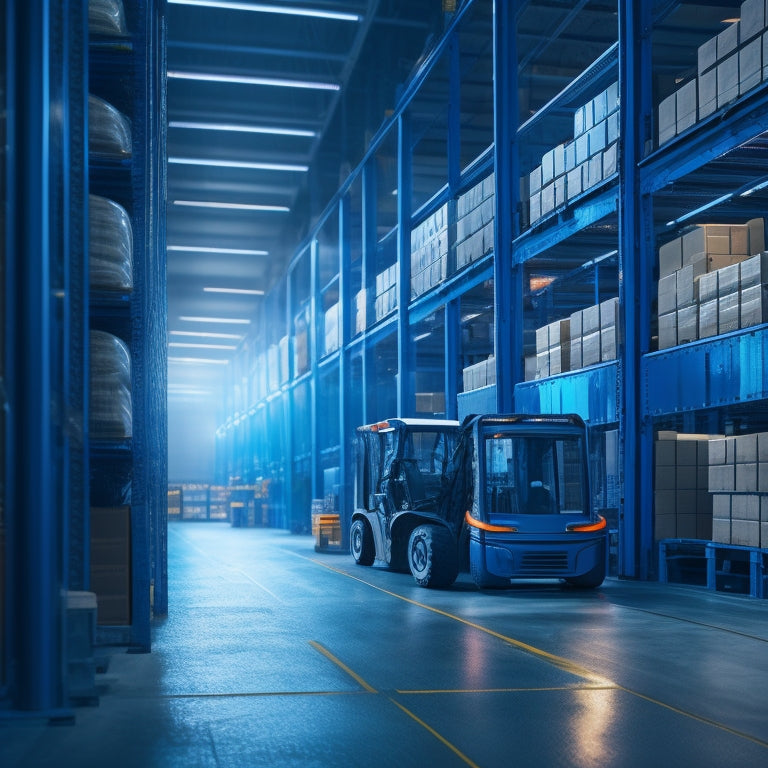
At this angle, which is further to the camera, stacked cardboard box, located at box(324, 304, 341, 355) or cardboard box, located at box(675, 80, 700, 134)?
stacked cardboard box, located at box(324, 304, 341, 355)

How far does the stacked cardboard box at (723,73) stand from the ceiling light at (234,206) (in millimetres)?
24245

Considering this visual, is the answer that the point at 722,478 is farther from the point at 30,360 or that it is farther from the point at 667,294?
the point at 30,360

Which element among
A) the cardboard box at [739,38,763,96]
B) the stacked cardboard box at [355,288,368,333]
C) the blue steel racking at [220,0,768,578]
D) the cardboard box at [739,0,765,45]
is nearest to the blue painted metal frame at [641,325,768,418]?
the blue steel racking at [220,0,768,578]

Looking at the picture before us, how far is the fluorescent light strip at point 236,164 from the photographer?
32906 mm

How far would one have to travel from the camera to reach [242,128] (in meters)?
30.8

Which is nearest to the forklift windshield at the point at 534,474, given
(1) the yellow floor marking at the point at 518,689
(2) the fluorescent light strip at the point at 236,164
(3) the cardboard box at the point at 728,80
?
(3) the cardboard box at the point at 728,80

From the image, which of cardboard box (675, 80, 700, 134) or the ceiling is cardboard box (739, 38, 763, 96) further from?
the ceiling

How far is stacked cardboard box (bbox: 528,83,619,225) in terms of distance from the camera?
1592cm

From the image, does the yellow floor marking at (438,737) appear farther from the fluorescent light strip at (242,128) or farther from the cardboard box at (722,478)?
the fluorescent light strip at (242,128)

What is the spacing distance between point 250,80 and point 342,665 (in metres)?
22.2

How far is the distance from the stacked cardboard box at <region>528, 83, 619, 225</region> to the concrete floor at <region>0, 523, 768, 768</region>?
6.52 m

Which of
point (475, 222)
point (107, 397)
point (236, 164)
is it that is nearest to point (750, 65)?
point (475, 222)

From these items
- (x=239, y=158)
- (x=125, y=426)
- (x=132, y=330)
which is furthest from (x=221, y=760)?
(x=239, y=158)

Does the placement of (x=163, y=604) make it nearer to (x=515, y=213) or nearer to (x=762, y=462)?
(x=762, y=462)
